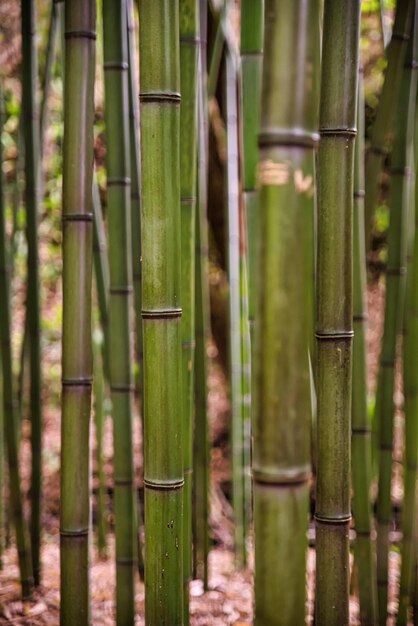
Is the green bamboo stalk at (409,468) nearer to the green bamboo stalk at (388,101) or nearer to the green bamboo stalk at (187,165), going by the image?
the green bamboo stalk at (388,101)

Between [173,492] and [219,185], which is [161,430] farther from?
A: [219,185]

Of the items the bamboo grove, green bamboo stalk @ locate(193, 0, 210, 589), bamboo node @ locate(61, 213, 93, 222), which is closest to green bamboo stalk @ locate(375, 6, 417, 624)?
the bamboo grove

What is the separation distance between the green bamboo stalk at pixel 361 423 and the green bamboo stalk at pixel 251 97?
7.3 inches

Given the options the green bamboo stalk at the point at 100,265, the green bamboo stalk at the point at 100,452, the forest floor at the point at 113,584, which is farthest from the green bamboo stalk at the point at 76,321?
the green bamboo stalk at the point at 100,452

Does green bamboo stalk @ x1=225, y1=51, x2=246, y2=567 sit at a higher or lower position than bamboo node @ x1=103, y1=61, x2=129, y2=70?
lower

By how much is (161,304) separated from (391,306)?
723mm

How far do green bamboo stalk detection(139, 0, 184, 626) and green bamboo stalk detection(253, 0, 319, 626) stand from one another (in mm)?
279

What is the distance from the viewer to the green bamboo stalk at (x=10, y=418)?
169cm

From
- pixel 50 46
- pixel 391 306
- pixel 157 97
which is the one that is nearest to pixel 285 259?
pixel 157 97

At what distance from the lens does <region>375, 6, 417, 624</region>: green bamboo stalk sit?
1473 millimetres

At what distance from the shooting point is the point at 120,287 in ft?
4.40

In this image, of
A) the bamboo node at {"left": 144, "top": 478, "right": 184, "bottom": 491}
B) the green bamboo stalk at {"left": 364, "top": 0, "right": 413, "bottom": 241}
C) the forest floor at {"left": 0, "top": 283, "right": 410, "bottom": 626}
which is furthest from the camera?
the forest floor at {"left": 0, "top": 283, "right": 410, "bottom": 626}

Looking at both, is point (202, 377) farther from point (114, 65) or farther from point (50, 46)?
point (50, 46)

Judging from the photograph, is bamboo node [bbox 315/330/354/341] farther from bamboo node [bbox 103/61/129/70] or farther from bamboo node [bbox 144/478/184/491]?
bamboo node [bbox 103/61/129/70]
